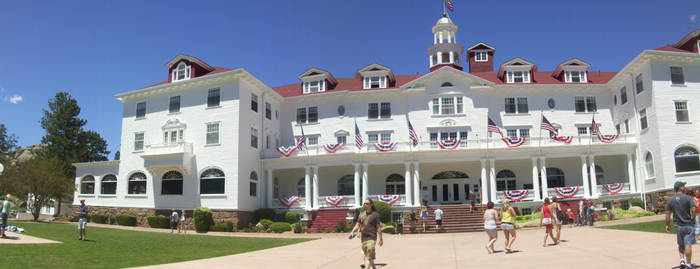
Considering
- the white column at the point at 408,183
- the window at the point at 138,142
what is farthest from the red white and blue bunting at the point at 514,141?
the window at the point at 138,142

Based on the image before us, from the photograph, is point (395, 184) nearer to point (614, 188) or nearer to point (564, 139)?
point (564, 139)

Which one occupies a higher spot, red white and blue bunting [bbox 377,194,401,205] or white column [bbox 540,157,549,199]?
white column [bbox 540,157,549,199]

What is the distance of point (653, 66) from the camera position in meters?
31.7

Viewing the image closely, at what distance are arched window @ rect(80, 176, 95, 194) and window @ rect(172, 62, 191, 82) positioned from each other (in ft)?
35.8

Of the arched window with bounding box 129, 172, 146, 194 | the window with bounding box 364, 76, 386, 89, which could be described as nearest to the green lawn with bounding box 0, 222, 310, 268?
the arched window with bounding box 129, 172, 146, 194

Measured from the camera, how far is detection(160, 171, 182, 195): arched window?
35.5 metres

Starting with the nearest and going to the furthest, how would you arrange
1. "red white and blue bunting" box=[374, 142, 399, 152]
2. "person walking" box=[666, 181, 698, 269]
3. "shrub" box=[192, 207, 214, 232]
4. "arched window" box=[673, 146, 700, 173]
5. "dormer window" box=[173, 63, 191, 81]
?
1. "person walking" box=[666, 181, 698, 269]
2. "arched window" box=[673, 146, 700, 173]
3. "shrub" box=[192, 207, 214, 232]
4. "red white and blue bunting" box=[374, 142, 399, 152]
5. "dormer window" box=[173, 63, 191, 81]

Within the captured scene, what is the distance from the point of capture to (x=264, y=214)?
34.6 meters

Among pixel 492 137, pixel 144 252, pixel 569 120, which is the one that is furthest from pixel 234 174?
pixel 569 120

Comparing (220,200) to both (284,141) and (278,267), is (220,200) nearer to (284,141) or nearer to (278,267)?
(284,141)

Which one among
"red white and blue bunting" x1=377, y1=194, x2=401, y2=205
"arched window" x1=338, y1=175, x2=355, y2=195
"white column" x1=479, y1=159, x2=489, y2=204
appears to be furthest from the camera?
"arched window" x1=338, y1=175, x2=355, y2=195

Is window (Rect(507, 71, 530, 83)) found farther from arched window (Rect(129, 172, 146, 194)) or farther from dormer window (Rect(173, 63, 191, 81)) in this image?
arched window (Rect(129, 172, 146, 194))

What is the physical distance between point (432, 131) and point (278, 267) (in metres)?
26.7

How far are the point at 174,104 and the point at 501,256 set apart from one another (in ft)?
98.6
